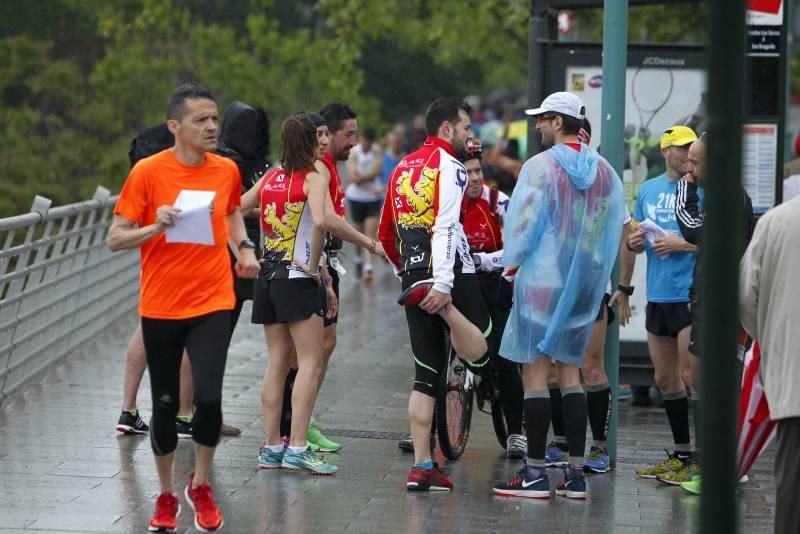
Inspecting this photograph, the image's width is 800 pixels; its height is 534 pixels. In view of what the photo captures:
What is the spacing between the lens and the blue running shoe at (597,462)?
8.05 meters

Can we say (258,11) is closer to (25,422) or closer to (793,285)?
(25,422)

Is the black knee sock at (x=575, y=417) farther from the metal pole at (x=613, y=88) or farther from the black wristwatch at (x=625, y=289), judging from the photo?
the black wristwatch at (x=625, y=289)

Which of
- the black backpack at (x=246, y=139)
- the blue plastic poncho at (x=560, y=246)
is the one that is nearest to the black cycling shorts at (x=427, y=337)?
the blue plastic poncho at (x=560, y=246)

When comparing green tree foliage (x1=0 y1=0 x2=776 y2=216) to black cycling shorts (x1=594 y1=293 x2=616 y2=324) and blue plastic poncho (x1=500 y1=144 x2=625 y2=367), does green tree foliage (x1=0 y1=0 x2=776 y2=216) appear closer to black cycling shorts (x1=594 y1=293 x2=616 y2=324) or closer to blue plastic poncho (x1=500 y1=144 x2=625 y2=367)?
black cycling shorts (x1=594 y1=293 x2=616 y2=324)

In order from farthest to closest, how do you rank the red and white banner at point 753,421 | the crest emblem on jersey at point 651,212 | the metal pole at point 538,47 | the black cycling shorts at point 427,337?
the metal pole at point 538,47
the crest emblem on jersey at point 651,212
the black cycling shorts at point 427,337
the red and white banner at point 753,421

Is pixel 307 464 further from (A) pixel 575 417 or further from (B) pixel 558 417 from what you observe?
(B) pixel 558 417

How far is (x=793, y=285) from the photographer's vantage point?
5438 millimetres

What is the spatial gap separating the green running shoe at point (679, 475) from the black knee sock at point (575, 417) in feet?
2.11

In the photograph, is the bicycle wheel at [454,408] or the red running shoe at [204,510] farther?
the bicycle wheel at [454,408]

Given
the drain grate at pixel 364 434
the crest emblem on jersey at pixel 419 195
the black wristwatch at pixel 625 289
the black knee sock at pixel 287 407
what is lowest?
the drain grate at pixel 364 434

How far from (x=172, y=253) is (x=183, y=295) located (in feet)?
0.64

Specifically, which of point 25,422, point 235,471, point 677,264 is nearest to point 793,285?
point 677,264

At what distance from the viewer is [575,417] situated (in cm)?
746

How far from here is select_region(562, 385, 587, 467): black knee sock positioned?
7426 millimetres
